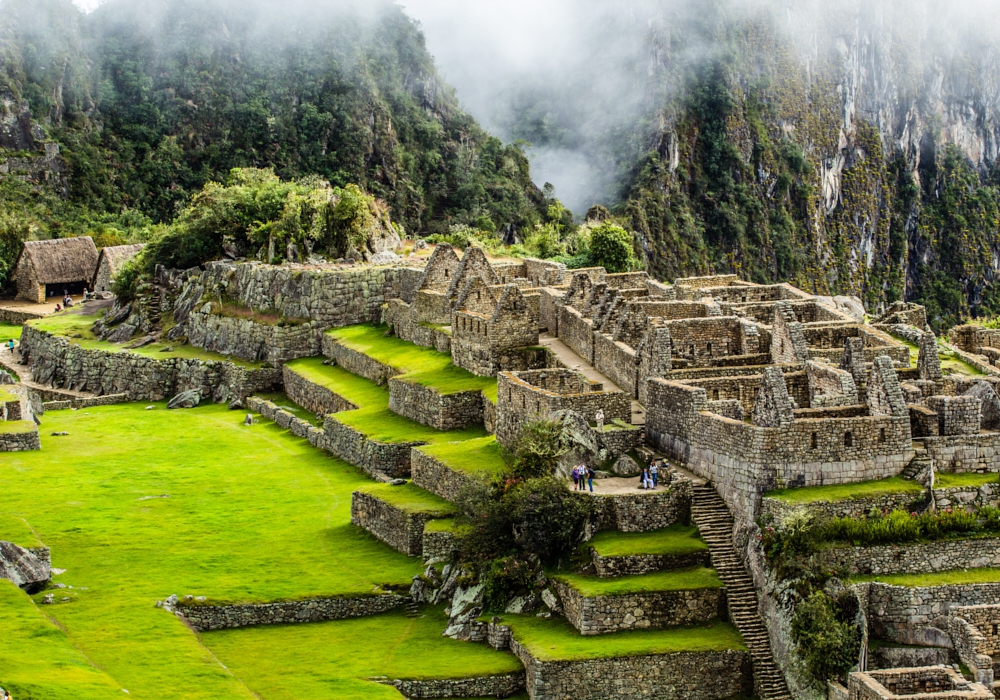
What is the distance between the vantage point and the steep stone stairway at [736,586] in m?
29.1

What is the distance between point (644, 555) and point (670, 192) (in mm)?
126025

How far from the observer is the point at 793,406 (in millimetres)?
31531

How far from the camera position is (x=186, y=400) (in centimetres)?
5419

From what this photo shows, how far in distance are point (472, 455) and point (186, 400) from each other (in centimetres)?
1949

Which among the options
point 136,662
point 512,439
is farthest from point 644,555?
point 136,662

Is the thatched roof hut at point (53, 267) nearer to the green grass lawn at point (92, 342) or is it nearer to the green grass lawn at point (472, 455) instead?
the green grass lawn at point (92, 342)

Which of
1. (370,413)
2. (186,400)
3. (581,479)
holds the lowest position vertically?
(186,400)

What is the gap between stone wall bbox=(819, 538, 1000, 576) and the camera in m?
29.0

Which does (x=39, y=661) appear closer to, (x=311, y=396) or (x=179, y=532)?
(x=179, y=532)

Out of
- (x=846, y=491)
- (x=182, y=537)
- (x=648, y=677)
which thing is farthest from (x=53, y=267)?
(x=846, y=491)

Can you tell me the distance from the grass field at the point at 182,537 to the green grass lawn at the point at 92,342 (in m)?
6.43

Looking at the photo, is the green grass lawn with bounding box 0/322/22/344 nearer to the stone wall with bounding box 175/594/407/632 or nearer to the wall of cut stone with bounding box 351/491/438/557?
the wall of cut stone with bounding box 351/491/438/557

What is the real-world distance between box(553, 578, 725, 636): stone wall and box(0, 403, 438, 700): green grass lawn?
428 centimetres

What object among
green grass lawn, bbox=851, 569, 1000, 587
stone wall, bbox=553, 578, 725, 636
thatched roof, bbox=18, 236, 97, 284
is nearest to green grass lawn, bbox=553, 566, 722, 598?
stone wall, bbox=553, 578, 725, 636
